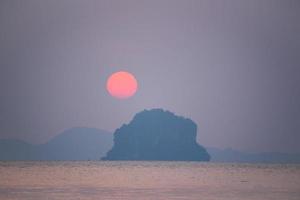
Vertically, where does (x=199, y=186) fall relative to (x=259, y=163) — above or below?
below

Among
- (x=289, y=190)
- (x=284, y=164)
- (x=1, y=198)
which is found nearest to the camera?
(x=1, y=198)

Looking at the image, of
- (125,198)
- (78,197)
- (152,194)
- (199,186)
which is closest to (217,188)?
(199,186)

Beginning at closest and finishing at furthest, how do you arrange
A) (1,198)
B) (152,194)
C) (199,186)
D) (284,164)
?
(1,198), (152,194), (199,186), (284,164)

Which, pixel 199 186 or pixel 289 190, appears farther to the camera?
pixel 199 186

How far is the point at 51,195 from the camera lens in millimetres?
13633

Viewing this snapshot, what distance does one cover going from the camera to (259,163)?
35625 mm

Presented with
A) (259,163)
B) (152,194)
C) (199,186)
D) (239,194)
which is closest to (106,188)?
(152,194)

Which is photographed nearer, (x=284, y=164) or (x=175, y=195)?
(x=175, y=195)

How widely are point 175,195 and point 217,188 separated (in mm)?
2640

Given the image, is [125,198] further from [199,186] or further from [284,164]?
[284,164]

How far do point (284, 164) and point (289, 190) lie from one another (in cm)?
2119

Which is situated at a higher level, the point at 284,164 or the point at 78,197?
the point at 284,164

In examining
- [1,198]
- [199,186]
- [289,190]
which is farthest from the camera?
[199,186]

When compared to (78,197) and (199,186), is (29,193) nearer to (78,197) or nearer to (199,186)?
(78,197)
